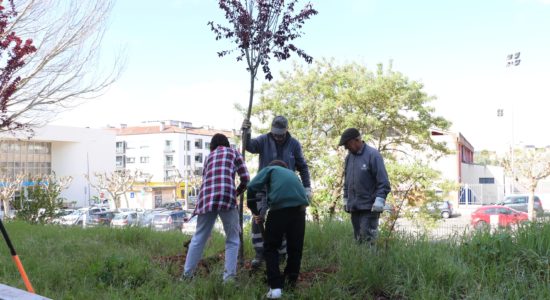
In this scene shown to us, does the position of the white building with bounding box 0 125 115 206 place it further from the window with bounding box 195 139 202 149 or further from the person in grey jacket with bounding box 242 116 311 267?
the person in grey jacket with bounding box 242 116 311 267

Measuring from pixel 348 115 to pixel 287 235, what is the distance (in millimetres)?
13764

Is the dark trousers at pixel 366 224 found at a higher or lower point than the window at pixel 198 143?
lower

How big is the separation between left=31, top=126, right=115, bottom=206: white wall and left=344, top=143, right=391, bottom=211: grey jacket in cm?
6255

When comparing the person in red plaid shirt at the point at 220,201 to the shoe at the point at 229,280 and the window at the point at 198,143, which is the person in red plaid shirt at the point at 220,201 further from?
the window at the point at 198,143

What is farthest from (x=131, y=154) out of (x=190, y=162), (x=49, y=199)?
(x=49, y=199)

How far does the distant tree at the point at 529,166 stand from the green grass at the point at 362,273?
26870 mm

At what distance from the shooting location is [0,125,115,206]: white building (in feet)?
197

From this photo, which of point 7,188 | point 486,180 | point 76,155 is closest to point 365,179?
point 7,188

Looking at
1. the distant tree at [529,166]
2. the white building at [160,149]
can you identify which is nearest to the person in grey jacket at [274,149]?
the distant tree at [529,166]

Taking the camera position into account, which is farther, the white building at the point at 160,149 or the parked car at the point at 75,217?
the white building at the point at 160,149

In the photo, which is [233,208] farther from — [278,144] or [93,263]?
[93,263]

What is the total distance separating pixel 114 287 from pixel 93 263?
0.72 m

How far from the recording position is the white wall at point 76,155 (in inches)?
2522

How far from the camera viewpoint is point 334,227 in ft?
20.5
